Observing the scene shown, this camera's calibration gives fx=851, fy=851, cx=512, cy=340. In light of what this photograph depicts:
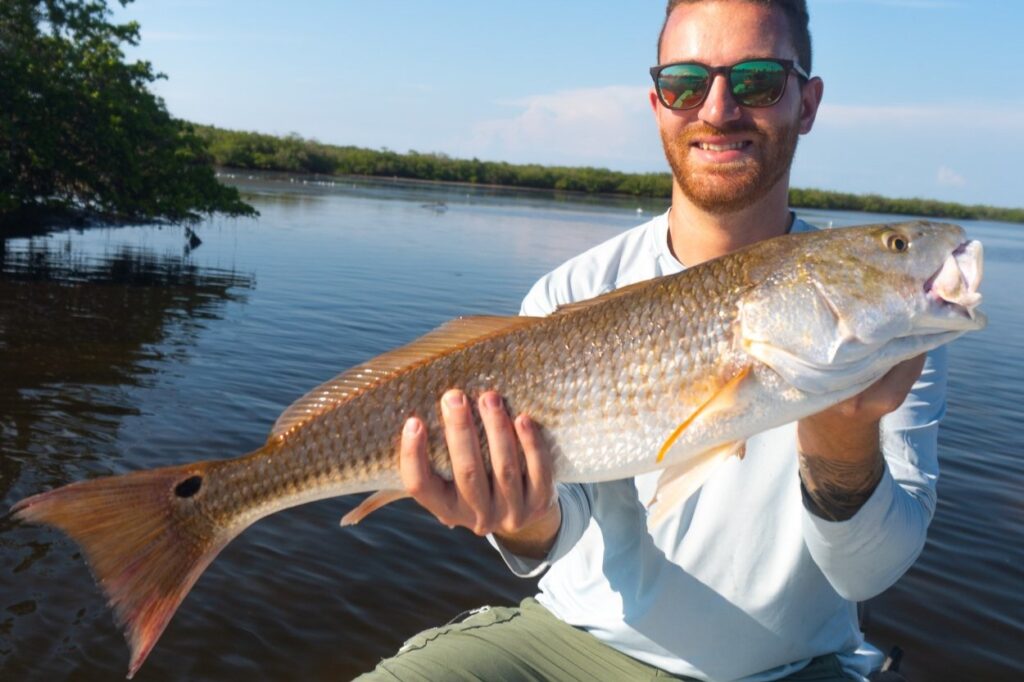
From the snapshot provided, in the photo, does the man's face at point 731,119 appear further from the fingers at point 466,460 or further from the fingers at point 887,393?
the fingers at point 466,460

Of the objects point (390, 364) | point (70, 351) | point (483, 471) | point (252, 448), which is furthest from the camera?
point (70, 351)

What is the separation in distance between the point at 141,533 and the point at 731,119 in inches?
119

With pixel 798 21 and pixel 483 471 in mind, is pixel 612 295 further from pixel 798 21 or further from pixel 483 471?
pixel 798 21

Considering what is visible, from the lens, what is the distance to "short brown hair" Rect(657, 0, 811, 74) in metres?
4.00

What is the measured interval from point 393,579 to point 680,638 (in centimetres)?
420

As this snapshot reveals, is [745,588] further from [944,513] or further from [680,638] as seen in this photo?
[944,513]

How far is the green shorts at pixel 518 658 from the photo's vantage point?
3.43 metres

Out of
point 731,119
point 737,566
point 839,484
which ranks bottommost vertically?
point 737,566

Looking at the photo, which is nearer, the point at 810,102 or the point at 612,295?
the point at 612,295

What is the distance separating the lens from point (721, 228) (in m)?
4.03

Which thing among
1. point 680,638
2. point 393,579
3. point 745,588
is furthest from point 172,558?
point 393,579

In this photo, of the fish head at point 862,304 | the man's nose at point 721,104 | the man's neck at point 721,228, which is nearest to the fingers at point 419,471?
the fish head at point 862,304

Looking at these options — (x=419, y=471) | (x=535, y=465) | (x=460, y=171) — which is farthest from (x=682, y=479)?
(x=460, y=171)

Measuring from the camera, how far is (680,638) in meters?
3.45
